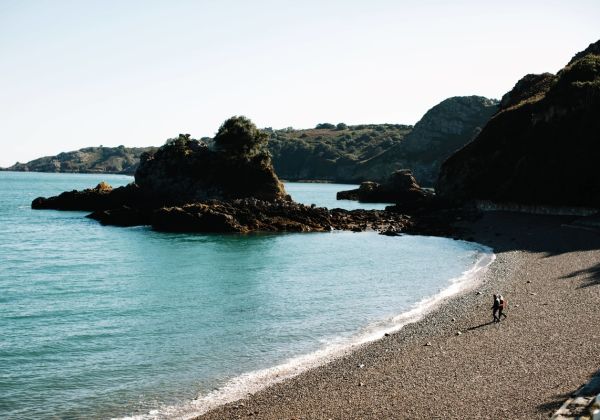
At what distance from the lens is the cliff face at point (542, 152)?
77.9 m

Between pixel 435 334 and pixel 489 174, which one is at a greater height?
pixel 489 174

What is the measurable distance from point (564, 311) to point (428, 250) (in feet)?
105

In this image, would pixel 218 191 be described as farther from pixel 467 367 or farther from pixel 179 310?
pixel 467 367

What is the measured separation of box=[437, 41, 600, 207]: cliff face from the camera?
77.9 m

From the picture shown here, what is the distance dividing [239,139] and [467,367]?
86102mm

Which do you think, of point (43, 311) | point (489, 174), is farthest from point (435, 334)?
point (489, 174)

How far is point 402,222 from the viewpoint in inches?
3420

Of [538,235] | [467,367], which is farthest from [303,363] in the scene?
[538,235]

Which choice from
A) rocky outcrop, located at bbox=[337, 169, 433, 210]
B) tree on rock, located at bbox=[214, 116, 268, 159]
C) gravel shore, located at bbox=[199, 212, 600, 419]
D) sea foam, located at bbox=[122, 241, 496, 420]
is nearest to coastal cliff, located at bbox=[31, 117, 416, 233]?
tree on rock, located at bbox=[214, 116, 268, 159]

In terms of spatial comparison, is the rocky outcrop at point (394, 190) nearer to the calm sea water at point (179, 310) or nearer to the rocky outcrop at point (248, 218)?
the rocky outcrop at point (248, 218)

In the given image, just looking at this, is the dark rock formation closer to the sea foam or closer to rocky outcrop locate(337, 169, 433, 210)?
rocky outcrop locate(337, 169, 433, 210)

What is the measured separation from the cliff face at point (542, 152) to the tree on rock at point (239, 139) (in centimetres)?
3855

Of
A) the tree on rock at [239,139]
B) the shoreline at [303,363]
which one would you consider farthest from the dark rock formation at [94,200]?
the shoreline at [303,363]

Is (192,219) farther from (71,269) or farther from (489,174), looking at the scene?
(489,174)
